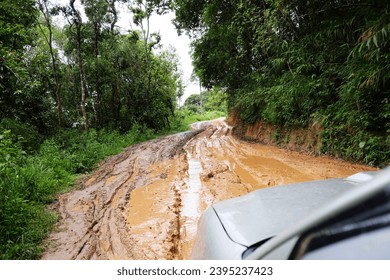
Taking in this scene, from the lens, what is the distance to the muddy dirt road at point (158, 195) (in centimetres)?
345

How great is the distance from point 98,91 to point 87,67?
176 cm

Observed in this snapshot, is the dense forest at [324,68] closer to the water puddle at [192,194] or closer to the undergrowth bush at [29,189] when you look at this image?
the water puddle at [192,194]

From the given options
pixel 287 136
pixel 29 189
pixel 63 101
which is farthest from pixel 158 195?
pixel 63 101

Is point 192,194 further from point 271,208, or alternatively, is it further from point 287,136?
point 287,136

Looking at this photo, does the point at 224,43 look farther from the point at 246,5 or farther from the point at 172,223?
the point at 172,223

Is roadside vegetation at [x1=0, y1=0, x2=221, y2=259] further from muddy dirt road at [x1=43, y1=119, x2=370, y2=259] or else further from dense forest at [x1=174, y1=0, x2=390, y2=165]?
dense forest at [x1=174, y1=0, x2=390, y2=165]

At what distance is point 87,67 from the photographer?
16.5 meters

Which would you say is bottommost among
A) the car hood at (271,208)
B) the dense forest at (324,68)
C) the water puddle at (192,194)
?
the water puddle at (192,194)

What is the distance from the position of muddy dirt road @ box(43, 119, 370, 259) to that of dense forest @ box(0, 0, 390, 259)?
49cm

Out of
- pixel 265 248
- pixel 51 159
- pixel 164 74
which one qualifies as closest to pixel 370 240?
pixel 265 248

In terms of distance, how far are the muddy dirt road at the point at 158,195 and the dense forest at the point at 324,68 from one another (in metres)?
0.91

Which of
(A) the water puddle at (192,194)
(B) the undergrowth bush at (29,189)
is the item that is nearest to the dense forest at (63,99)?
(B) the undergrowth bush at (29,189)

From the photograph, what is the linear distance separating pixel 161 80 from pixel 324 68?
51.9 feet

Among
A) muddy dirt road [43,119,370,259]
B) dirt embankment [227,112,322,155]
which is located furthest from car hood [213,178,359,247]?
dirt embankment [227,112,322,155]
